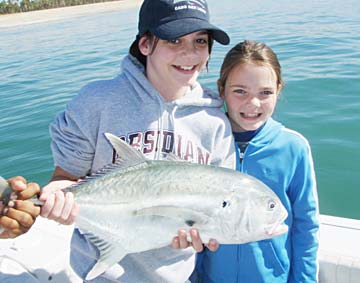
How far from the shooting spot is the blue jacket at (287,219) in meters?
2.49

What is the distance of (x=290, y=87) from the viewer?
8.29m

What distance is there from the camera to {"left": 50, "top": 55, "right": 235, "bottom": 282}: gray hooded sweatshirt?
88.0 inches

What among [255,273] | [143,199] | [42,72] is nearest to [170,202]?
[143,199]

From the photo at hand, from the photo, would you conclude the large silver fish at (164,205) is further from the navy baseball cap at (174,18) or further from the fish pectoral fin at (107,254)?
the navy baseball cap at (174,18)

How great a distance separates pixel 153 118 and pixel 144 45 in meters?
0.43

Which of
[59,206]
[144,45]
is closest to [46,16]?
[144,45]

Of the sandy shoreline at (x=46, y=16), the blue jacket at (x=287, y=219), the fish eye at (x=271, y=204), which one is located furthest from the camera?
the sandy shoreline at (x=46, y=16)

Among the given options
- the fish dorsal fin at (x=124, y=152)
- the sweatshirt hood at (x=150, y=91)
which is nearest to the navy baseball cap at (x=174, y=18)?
the sweatshirt hood at (x=150, y=91)

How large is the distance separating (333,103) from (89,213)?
634 centimetres

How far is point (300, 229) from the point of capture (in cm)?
252

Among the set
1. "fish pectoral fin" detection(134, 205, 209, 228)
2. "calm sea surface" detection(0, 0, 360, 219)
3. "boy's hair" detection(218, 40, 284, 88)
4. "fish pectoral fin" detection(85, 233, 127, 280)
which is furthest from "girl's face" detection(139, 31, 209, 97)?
"calm sea surface" detection(0, 0, 360, 219)

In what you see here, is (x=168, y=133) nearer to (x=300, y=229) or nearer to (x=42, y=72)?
(x=300, y=229)

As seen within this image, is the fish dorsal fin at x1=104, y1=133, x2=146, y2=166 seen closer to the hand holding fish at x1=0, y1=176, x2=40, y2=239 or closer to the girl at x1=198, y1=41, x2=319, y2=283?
the hand holding fish at x1=0, y1=176, x2=40, y2=239

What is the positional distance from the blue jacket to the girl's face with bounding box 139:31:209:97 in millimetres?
612
